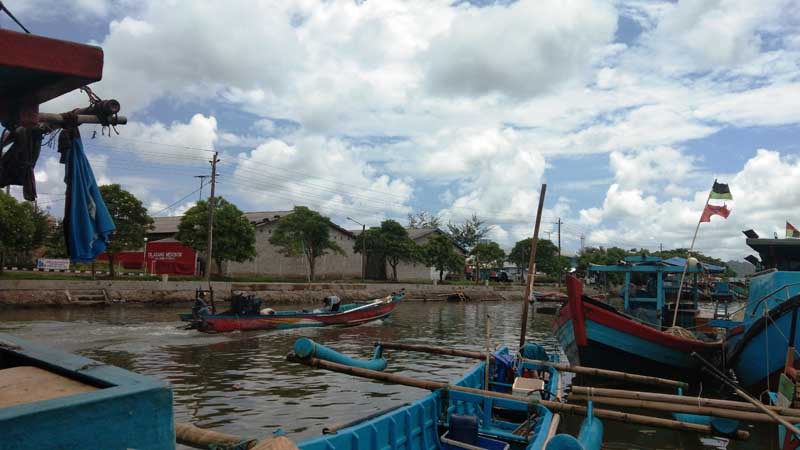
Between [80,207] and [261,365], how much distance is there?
12568 millimetres

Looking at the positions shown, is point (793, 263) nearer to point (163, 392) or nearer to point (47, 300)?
point (163, 392)

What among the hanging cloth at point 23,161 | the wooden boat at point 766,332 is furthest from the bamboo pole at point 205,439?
the wooden boat at point 766,332

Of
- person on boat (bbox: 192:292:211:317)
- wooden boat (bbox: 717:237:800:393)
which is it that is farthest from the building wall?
wooden boat (bbox: 717:237:800:393)

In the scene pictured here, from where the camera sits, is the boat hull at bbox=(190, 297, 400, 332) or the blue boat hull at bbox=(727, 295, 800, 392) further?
the boat hull at bbox=(190, 297, 400, 332)

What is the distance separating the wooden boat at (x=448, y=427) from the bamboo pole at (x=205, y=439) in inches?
64.5

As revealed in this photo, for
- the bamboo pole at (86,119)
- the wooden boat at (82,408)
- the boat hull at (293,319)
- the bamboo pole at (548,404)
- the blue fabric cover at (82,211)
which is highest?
the bamboo pole at (86,119)

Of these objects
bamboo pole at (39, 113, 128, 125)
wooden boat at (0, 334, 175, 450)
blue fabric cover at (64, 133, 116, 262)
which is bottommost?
wooden boat at (0, 334, 175, 450)

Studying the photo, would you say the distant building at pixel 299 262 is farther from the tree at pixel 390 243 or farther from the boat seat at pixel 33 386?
the boat seat at pixel 33 386

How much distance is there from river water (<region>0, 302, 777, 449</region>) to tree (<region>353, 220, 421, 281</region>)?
25829 mm

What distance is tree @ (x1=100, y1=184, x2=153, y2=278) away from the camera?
3472 cm

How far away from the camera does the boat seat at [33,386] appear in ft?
6.70

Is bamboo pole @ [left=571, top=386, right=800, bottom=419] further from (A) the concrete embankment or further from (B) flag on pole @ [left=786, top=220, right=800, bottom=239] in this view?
(A) the concrete embankment

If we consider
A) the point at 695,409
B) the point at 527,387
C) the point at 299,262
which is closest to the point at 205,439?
the point at 695,409

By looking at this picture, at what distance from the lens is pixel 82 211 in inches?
202
